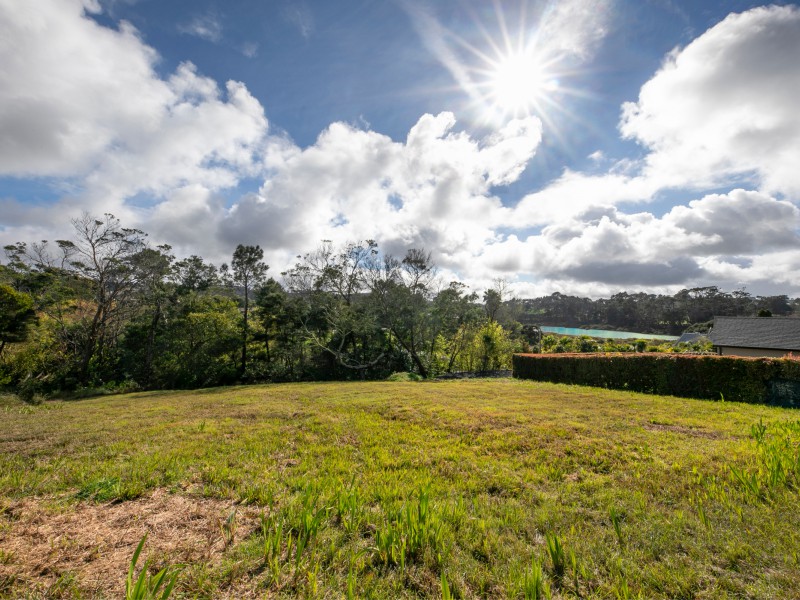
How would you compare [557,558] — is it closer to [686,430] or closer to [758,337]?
[686,430]

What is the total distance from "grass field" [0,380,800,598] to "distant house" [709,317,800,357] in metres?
24.2

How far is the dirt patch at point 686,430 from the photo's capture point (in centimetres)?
628

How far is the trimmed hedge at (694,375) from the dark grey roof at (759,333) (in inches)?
609

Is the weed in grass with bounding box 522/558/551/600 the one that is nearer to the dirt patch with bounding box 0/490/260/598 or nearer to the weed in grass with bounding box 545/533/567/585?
the weed in grass with bounding box 545/533/567/585

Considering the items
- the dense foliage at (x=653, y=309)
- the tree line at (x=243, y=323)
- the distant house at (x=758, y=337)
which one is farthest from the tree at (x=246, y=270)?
the dense foliage at (x=653, y=309)

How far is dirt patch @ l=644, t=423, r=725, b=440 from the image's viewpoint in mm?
6277

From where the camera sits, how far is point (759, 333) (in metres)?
23.6

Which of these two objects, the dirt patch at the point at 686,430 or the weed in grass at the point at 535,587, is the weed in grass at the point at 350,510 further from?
the dirt patch at the point at 686,430

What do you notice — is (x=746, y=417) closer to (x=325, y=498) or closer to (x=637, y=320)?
(x=325, y=498)

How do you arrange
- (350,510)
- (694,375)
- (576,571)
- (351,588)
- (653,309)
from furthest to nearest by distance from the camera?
(653,309), (694,375), (350,510), (576,571), (351,588)

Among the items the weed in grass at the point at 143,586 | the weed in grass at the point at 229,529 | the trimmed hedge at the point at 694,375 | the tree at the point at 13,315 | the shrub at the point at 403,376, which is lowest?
the shrub at the point at 403,376

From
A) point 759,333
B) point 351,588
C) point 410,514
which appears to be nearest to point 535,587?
point 410,514

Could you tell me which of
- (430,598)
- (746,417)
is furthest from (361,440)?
(746,417)

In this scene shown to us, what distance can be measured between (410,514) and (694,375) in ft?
48.2
